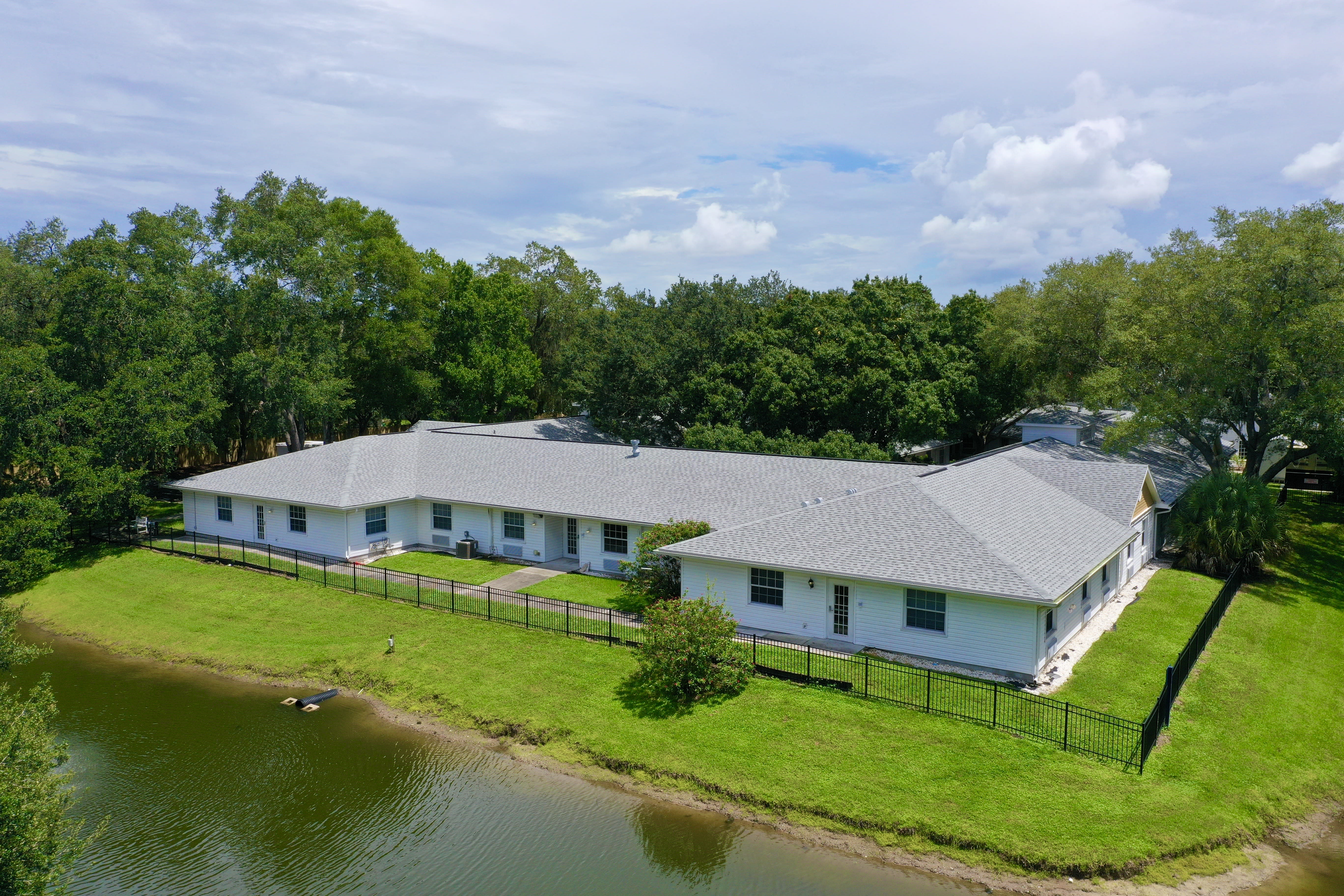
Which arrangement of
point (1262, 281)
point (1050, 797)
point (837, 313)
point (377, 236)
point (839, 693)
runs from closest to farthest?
point (1050, 797), point (839, 693), point (1262, 281), point (837, 313), point (377, 236)

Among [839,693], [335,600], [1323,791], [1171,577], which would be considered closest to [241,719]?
[335,600]

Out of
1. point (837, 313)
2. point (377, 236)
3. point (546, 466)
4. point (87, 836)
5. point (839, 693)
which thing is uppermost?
point (377, 236)

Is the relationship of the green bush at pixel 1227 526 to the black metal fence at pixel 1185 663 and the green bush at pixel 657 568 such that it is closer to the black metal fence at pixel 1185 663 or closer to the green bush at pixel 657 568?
the black metal fence at pixel 1185 663

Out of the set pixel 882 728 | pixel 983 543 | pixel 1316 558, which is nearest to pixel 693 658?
pixel 882 728

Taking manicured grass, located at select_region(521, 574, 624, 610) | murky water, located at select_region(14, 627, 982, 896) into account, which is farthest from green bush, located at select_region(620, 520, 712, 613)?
murky water, located at select_region(14, 627, 982, 896)

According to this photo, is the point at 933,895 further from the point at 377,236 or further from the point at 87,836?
the point at 377,236

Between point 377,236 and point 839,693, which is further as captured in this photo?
point 377,236

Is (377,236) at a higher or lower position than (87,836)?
higher

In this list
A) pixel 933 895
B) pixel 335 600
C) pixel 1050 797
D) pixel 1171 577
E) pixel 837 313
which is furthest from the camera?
pixel 837 313
